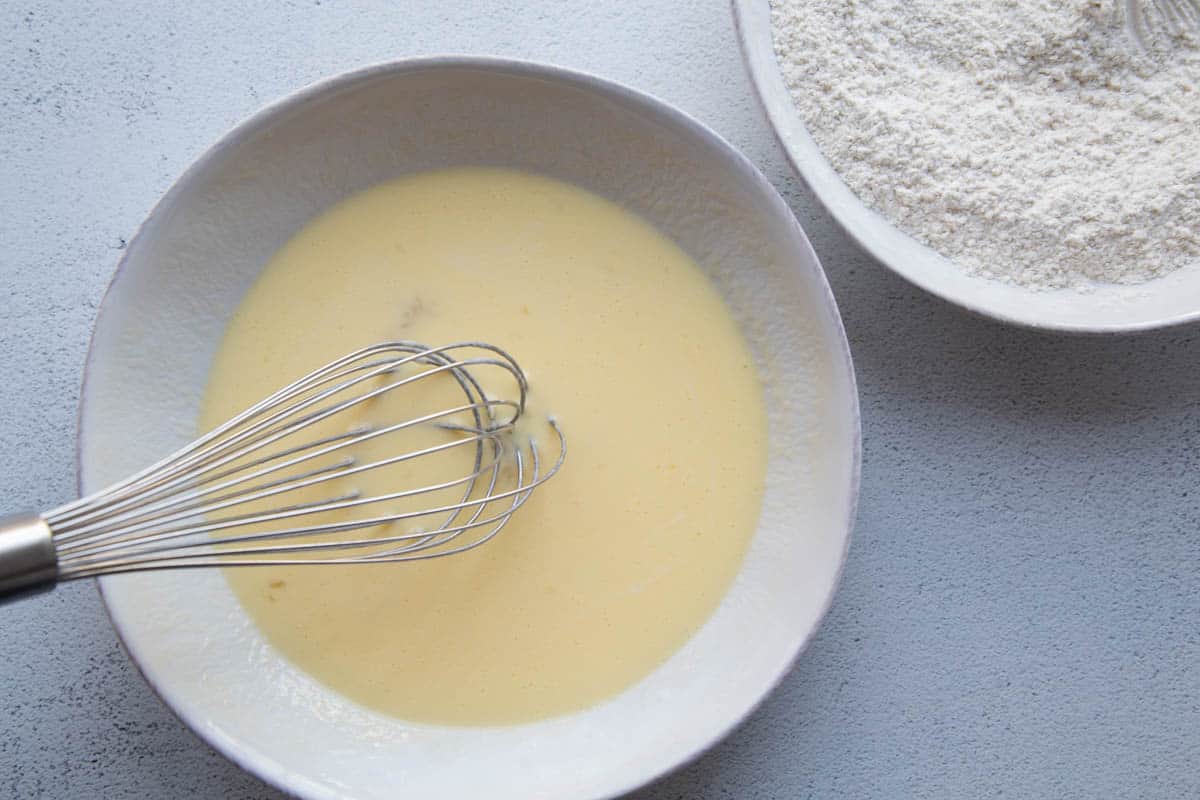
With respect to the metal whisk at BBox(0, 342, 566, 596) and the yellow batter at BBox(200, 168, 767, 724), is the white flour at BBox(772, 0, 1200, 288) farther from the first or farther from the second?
the metal whisk at BBox(0, 342, 566, 596)

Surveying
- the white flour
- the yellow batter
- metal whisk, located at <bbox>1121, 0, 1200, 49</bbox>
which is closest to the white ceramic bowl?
the yellow batter

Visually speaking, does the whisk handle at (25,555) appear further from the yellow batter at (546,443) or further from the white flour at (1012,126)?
the white flour at (1012,126)

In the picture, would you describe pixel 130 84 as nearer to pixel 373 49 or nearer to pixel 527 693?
pixel 373 49

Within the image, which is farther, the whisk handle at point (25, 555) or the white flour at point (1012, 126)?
the white flour at point (1012, 126)

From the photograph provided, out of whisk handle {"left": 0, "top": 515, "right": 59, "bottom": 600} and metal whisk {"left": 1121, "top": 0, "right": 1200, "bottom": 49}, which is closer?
whisk handle {"left": 0, "top": 515, "right": 59, "bottom": 600}

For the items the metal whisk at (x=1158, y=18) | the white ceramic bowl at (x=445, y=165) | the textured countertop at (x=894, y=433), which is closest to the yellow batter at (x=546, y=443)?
the white ceramic bowl at (x=445, y=165)

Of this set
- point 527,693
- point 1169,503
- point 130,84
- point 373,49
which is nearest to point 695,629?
point 527,693
